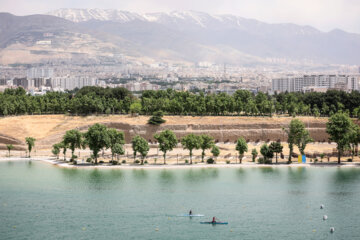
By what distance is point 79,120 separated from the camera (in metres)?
103

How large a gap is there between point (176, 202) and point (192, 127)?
43.7m

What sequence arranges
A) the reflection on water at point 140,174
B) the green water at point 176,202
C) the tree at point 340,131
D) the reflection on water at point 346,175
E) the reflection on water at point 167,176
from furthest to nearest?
1. the tree at point 340,131
2. the reflection on water at point 140,174
3. the reflection on water at point 346,175
4. the reflection on water at point 167,176
5. the green water at point 176,202

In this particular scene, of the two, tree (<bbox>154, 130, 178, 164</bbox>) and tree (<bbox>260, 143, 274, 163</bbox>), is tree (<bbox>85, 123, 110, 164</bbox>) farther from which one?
tree (<bbox>260, 143, 274, 163</bbox>)

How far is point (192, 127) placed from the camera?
3762 inches

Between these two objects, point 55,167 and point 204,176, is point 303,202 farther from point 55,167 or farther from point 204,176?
point 55,167

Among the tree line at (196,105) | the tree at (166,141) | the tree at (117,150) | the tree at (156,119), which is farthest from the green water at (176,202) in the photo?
the tree line at (196,105)

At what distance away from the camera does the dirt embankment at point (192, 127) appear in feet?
310

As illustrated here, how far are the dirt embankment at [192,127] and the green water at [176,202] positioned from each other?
74.7 ft

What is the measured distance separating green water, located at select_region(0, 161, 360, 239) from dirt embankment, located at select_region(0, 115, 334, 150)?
74.7 ft

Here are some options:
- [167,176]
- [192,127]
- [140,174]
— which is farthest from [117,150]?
[192,127]

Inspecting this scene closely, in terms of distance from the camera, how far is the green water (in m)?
43.3

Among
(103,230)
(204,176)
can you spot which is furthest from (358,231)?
(204,176)

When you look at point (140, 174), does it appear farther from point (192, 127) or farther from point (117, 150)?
point (192, 127)

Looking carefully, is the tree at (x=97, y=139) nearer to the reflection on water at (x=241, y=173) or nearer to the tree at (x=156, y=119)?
the reflection on water at (x=241, y=173)
